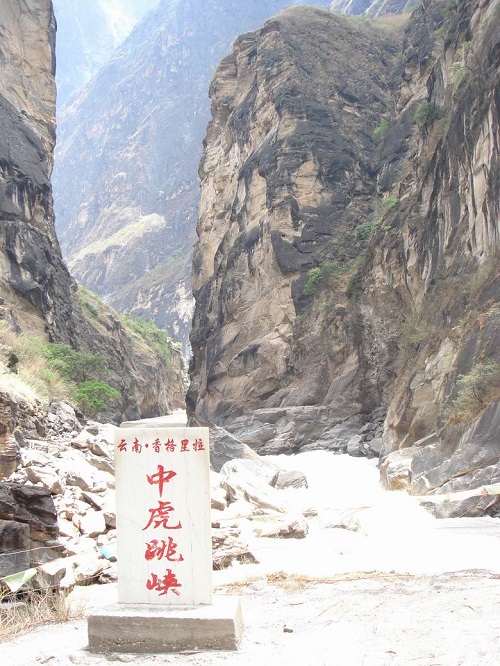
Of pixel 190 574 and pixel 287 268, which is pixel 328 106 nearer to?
pixel 287 268

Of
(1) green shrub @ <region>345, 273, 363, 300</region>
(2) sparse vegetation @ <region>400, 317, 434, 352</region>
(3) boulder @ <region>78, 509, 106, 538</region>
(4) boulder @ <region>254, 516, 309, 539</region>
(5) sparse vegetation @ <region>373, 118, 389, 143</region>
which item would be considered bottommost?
(4) boulder @ <region>254, 516, 309, 539</region>

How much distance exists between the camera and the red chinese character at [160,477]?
4668mm

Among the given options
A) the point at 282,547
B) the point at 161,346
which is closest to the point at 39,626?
the point at 282,547

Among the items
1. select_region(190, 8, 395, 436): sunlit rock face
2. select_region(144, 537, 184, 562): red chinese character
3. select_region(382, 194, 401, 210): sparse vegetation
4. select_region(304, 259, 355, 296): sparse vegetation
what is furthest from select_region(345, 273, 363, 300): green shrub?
select_region(144, 537, 184, 562): red chinese character

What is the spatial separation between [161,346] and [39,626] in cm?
6091

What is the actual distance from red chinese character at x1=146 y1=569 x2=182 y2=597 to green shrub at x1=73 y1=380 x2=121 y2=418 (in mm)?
20513

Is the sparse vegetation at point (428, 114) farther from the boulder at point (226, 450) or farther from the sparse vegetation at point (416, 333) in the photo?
the boulder at point (226, 450)

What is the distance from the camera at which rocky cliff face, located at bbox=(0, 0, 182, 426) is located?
28.7 m

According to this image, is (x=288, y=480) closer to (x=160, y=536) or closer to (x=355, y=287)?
(x=160, y=536)

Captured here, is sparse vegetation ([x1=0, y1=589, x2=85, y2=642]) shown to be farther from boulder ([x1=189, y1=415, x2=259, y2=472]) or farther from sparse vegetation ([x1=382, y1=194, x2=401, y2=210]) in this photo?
sparse vegetation ([x1=382, y1=194, x2=401, y2=210])

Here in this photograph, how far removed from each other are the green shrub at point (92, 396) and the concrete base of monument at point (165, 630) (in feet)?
67.8

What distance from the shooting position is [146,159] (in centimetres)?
13538

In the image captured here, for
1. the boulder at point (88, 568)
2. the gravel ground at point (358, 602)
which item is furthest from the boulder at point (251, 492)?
the boulder at point (88, 568)

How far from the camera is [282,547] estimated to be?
8203mm
